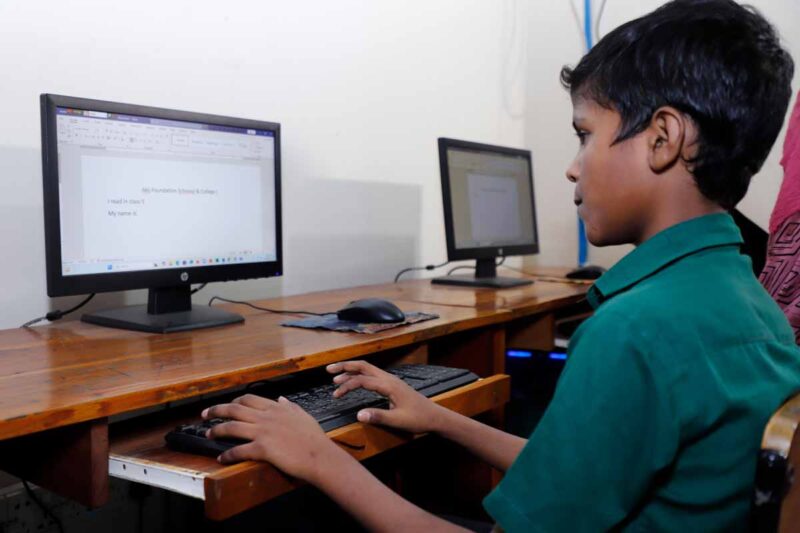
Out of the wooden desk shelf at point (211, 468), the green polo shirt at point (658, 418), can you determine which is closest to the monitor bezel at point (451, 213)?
the wooden desk shelf at point (211, 468)

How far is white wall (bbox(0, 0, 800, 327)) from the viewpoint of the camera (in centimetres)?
149

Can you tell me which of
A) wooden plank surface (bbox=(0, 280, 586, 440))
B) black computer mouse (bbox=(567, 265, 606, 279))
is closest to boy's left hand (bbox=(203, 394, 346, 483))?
wooden plank surface (bbox=(0, 280, 586, 440))

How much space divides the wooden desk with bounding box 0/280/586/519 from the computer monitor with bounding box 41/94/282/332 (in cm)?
11

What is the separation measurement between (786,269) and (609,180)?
0.80 m

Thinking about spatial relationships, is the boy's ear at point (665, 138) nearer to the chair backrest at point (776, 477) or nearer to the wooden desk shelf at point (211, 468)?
the chair backrest at point (776, 477)

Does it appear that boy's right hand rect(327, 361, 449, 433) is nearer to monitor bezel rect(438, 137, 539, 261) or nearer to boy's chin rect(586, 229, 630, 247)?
boy's chin rect(586, 229, 630, 247)

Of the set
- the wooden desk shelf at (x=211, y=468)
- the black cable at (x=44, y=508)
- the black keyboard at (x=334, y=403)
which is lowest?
the black cable at (x=44, y=508)

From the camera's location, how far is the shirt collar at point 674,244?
712 millimetres

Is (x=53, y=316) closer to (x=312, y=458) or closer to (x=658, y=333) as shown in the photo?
(x=312, y=458)

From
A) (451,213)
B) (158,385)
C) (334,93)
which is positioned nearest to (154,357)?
(158,385)

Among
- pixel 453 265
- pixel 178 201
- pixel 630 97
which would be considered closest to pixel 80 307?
pixel 178 201

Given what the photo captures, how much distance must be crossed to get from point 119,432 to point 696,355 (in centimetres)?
Result: 81

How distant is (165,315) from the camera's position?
1422 mm

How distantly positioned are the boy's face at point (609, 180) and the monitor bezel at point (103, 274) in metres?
0.85
